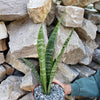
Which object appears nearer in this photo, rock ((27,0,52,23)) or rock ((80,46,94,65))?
rock ((27,0,52,23))

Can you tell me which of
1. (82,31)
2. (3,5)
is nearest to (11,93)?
(3,5)

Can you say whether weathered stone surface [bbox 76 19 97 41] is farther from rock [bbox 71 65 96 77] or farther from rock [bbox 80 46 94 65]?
rock [bbox 71 65 96 77]

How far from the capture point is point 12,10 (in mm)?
1218

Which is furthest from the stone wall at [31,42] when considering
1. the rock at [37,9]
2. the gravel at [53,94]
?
the gravel at [53,94]

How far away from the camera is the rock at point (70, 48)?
1.28 metres

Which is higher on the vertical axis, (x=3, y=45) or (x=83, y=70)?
(x=3, y=45)

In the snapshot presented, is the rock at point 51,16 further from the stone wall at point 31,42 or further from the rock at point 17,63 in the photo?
the rock at point 17,63

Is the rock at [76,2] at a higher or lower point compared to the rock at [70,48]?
higher

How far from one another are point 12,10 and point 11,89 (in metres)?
0.71

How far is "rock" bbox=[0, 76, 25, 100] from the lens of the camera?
1.19 meters

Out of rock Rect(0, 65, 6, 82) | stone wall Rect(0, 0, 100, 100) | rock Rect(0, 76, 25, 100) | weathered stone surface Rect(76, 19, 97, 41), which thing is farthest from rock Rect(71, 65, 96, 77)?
rock Rect(0, 65, 6, 82)

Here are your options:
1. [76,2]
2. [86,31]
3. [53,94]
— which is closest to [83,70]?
[86,31]

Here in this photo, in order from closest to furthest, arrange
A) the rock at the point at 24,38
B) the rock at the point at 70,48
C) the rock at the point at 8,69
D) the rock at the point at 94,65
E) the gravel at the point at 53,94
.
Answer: the gravel at the point at 53,94
the rock at the point at 24,38
the rock at the point at 70,48
the rock at the point at 8,69
the rock at the point at 94,65

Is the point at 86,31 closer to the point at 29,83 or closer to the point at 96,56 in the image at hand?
the point at 96,56
